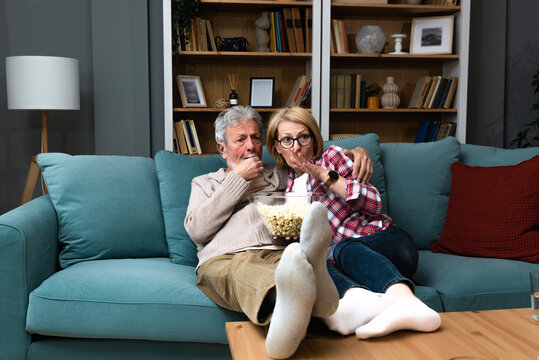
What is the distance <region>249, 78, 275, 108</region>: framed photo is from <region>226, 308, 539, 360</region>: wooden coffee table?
2.79 m

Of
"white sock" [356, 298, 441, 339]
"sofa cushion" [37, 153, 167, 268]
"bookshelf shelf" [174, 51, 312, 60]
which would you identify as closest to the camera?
"white sock" [356, 298, 441, 339]

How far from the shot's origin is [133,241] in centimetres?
215

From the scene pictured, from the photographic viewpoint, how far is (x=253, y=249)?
5.94ft

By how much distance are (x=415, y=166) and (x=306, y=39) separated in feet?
5.99

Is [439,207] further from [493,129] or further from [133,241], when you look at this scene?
[493,129]

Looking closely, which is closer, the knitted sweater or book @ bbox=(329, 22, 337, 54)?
the knitted sweater

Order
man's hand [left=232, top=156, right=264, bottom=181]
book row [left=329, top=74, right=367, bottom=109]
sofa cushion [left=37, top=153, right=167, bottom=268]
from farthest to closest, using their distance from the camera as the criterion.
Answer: book row [left=329, top=74, right=367, bottom=109] → sofa cushion [left=37, top=153, right=167, bottom=268] → man's hand [left=232, top=156, right=264, bottom=181]

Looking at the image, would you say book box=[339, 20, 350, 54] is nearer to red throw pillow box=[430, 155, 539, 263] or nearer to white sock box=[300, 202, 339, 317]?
red throw pillow box=[430, 155, 539, 263]

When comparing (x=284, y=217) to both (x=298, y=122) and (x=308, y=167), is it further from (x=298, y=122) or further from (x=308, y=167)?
(x=298, y=122)

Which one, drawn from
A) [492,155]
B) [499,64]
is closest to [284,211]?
[492,155]

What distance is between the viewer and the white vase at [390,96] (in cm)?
409

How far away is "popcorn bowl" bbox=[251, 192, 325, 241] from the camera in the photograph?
5.04 ft

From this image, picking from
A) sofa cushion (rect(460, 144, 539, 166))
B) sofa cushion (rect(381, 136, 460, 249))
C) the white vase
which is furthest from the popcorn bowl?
the white vase

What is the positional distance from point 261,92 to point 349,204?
2220mm
